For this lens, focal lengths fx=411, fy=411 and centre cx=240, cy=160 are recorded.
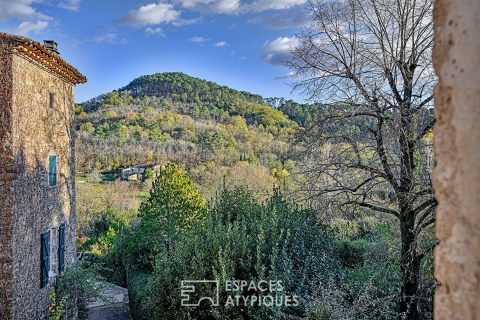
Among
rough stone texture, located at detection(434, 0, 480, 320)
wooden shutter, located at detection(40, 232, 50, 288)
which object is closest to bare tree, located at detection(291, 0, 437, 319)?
rough stone texture, located at detection(434, 0, 480, 320)

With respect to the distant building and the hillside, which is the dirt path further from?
the distant building

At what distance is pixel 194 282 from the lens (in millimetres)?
7727

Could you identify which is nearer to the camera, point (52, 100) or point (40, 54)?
point (40, 54)

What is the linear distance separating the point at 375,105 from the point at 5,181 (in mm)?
6983

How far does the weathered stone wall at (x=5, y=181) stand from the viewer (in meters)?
7.89

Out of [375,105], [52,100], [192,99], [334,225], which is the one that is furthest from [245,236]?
[192,99]

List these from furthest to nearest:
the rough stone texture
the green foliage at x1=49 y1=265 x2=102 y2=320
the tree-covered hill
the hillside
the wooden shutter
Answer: the tree-covered hill, the hillside, the green foliage at x1=49 y1=265 x2=102 y2=320, the wooden shutter, the rough stone texture

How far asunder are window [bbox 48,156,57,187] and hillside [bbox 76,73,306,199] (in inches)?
658

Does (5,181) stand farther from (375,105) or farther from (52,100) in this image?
(375,105)

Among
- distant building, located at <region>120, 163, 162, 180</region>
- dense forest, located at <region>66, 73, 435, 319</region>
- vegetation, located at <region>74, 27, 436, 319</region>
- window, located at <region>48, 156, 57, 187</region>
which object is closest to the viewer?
vegetation, located at <region>74, 27, 436, 319</region>

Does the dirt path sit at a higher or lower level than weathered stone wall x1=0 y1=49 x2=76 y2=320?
lower

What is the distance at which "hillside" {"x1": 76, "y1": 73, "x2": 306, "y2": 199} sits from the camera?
36.7 m

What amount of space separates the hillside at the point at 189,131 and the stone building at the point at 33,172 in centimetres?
1627

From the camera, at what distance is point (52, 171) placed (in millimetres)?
10594
